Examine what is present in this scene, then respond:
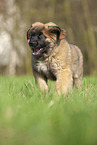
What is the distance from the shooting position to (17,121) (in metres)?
1.48

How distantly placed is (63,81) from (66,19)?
1072 centimetres

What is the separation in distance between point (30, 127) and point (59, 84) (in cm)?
183

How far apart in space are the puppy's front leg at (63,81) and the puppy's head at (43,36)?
44 cm

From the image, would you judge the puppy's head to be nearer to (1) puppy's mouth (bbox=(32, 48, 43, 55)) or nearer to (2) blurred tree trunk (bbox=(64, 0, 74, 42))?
(1) puppy's mouth (bbox=(32, 48, 43, 55))

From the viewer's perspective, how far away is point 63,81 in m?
3.19

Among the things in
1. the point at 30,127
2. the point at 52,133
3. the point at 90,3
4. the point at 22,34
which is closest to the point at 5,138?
the point at 30,127

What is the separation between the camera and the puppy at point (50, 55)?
316 cm

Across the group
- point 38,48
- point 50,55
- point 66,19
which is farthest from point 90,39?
point 38,48

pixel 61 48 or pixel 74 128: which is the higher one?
pixel 61 48

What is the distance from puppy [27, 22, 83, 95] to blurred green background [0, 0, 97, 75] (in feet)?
28.0

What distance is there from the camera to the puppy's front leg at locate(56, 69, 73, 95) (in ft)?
10.3

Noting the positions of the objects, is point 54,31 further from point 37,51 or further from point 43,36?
point 37,51

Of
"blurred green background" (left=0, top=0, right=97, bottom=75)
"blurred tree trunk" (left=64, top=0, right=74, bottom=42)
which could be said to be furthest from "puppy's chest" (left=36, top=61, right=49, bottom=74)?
"blurred tree trunk" (left=64, top=0, right=74, bottom=42)

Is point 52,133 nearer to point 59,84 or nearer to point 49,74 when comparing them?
point 59,84
